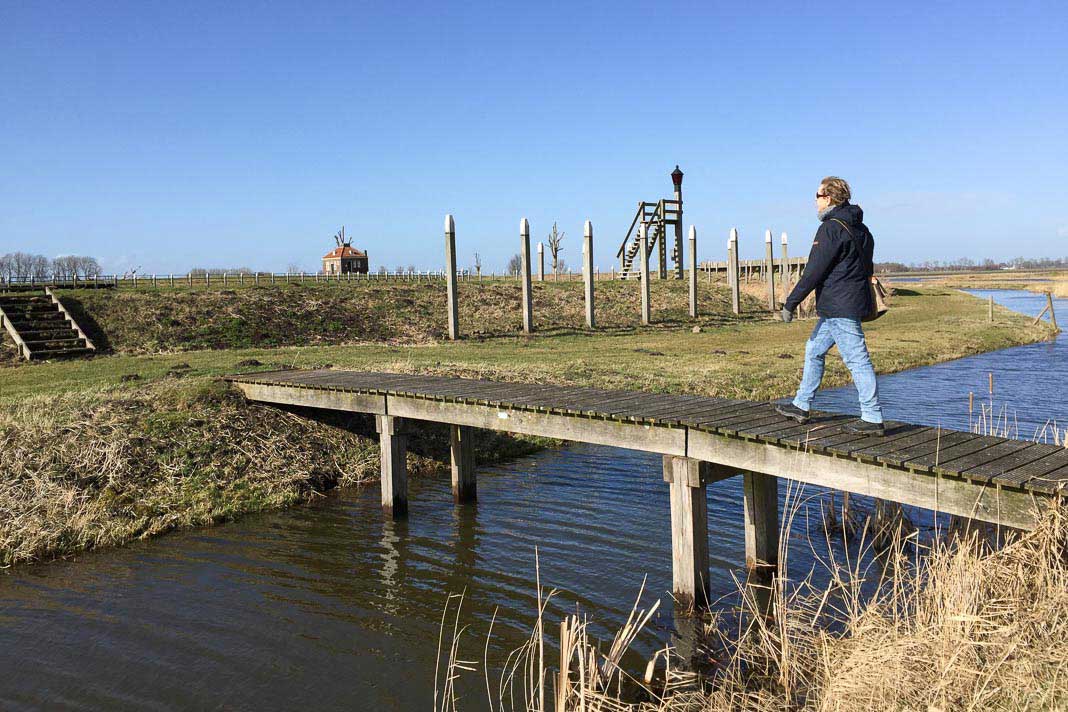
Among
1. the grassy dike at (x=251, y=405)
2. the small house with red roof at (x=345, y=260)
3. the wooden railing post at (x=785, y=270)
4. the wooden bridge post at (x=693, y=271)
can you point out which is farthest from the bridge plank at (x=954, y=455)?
the small house with red roof at (x=345, y=260)

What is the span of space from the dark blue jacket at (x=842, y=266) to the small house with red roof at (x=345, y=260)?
62998mm

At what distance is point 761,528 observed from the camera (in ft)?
28.6

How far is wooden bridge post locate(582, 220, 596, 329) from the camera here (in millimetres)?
29766

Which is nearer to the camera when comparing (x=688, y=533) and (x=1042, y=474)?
(x=1042, y=474)

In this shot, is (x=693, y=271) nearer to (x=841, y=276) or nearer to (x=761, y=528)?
(x=761, y=528)

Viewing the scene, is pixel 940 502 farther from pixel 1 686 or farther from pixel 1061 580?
pixel 1 686

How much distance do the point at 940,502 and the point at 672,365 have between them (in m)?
15.5

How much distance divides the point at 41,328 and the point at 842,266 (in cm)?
2574

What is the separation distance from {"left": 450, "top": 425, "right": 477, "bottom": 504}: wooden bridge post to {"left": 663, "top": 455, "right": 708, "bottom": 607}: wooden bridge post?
457 cm

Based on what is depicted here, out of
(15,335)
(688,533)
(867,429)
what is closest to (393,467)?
(688,533)

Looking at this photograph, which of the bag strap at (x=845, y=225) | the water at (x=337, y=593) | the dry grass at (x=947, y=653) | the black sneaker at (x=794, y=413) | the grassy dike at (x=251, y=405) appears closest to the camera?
the dry grass at (x=947, y=653)

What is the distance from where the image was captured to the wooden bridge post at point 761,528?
855 cm

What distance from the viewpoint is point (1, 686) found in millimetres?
6973

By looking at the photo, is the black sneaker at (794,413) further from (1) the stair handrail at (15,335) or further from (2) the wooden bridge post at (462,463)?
(1) the stair handrail at (15,335)
